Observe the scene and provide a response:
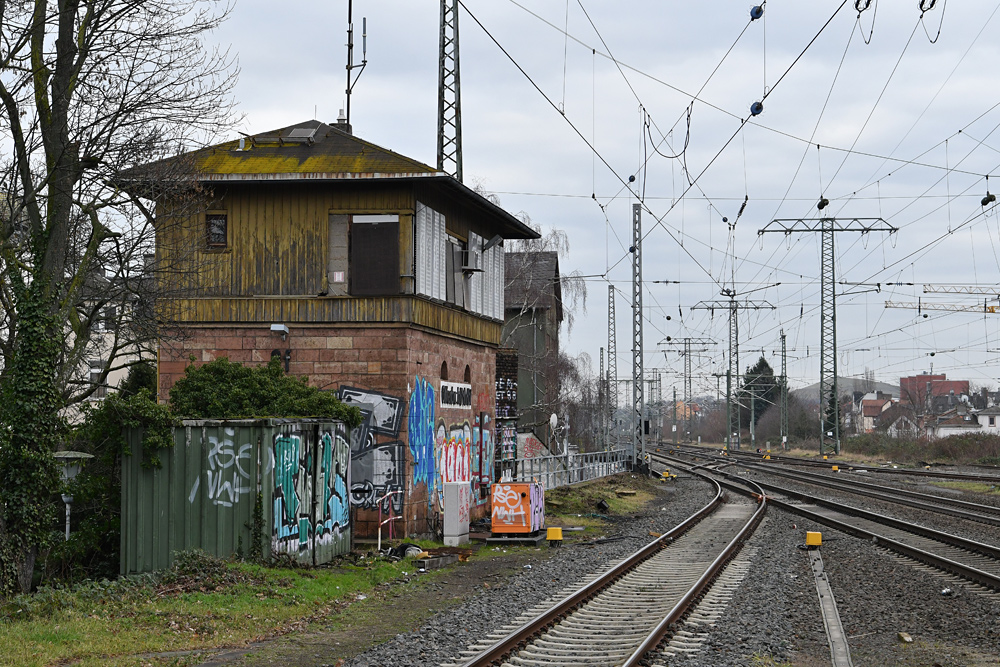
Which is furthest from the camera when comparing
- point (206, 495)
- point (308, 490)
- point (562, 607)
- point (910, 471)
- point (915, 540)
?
point (910, 471)

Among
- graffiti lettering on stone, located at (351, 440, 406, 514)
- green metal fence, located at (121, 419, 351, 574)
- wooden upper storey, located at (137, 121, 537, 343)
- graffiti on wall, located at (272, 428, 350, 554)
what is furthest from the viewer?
wooden upper storey, located at (137, 121, 537, 343)

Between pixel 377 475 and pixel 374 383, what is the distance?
1791 millimetres

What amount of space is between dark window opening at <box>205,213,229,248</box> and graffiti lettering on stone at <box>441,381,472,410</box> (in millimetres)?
5473

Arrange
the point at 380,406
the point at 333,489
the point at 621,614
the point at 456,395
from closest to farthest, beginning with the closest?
the point at 621,614 < the point at 333,489 < the point at 380,406 < the point at 456,395

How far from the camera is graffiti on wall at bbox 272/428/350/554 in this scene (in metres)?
14.6

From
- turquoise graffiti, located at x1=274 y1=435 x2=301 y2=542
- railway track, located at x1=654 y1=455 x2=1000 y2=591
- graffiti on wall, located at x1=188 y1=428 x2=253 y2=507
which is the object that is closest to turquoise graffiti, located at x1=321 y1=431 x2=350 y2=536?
turquoise graffiti, located at x1=274 y1=435 x2=301 y2=542

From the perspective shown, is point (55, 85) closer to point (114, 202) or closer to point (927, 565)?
point (114, 202)

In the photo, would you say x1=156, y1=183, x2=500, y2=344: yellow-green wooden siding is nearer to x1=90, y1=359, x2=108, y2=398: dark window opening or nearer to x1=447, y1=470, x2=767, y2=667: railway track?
x1=90, y1=359, x2=108, y2=398: dark window opening

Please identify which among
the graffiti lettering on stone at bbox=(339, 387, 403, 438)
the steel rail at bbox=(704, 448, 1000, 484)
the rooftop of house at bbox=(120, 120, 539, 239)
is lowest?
the steel rail at bbox=(704, 448, 1000, 484)

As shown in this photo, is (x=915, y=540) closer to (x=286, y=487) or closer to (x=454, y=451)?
(x=454, y=451)

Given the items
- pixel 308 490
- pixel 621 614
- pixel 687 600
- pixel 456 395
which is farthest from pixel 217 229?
pixel 687 600

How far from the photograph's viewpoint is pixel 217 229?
2080 centimetres

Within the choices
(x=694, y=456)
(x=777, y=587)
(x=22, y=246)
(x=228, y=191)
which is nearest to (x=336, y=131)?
(x=228, y=191)

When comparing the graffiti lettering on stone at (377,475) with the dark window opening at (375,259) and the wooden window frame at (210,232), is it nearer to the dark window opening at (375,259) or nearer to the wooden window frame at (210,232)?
the dark window opening at (375,259)
